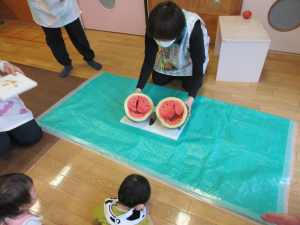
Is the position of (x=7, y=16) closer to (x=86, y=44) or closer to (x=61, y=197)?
(x=86, y=44)

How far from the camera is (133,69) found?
8.02 ft

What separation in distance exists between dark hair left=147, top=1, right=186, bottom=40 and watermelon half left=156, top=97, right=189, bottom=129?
588 mm

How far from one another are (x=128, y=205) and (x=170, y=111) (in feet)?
2.83

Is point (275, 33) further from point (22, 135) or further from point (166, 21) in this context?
point (22, 135)

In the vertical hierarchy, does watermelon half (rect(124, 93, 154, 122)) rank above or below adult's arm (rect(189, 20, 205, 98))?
below

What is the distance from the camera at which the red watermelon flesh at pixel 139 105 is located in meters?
1.68

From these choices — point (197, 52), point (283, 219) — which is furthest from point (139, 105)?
point (283, 219)

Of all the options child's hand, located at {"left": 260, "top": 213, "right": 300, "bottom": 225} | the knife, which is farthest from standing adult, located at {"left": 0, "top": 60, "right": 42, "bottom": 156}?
child's hand, located at {"left": 260, "top": 213, "right": 300, "bottom": 225}

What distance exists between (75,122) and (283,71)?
2.29 meters

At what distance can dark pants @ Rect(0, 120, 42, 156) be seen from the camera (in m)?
1.50

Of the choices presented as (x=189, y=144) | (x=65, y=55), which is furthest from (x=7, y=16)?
(x=189, y=144)

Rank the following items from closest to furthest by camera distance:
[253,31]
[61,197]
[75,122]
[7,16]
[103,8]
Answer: [61,197] → [75,122] → [253,31] → [103,8] → [7,16]

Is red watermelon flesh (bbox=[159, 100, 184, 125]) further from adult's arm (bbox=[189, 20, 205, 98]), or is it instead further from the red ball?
the red ball

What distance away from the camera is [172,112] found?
1634 mm
